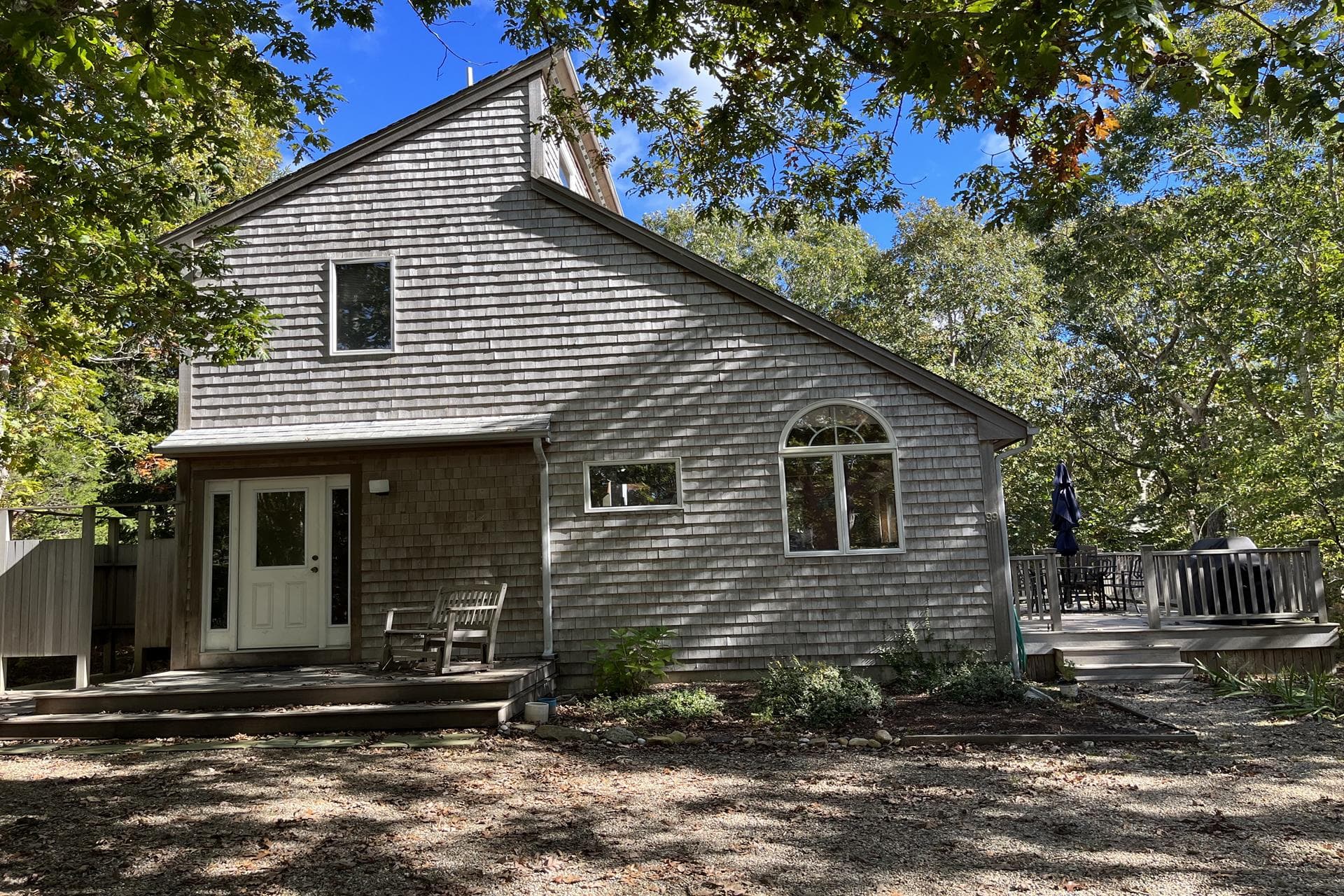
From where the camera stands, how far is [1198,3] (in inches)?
168

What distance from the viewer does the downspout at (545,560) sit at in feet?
30.6

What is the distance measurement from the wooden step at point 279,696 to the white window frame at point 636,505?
2264 mm

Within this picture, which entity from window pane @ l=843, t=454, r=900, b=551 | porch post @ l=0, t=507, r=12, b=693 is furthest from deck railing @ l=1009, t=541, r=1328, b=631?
porch post @ l=0, t=507, r=12, b=693

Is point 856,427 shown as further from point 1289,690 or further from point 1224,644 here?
point 1224,644

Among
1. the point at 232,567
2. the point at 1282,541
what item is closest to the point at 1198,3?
the point at 232,567

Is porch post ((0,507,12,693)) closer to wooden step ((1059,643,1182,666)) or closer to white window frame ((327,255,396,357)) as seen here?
white window frame ((327,255,396,357))

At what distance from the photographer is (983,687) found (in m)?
8.17

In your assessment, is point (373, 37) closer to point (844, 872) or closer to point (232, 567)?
point (232, 567)

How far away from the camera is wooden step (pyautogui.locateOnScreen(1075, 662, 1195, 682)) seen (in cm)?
1000

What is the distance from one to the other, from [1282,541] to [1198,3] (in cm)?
1534

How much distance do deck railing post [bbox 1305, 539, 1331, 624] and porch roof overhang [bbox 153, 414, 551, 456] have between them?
28.7ft

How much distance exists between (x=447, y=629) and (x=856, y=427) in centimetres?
460

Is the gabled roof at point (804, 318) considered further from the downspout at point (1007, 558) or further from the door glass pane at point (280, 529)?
the door glass pane at point (280, 529)

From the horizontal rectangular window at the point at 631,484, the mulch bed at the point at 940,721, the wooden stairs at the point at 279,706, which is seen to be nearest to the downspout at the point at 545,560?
the horizontal rectangular window at the point at 631,484
